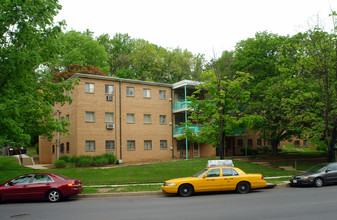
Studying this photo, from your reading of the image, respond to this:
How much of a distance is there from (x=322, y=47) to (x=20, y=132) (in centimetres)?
2010

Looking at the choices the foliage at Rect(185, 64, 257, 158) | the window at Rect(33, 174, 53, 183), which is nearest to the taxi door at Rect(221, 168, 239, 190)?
the foliage at Rect(185, 64, 257, 158)

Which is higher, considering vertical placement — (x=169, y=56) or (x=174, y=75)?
(x=169, y=56)

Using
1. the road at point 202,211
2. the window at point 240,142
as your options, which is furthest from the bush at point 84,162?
the window at point 240,142

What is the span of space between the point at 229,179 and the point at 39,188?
344 inches

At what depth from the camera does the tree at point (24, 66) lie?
A: 1481 cm

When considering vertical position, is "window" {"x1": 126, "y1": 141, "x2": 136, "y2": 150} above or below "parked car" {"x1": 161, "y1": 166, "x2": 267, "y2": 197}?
above

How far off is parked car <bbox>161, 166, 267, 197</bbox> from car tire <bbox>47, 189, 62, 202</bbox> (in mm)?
4704

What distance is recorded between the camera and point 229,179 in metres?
14.5

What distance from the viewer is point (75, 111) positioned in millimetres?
29172

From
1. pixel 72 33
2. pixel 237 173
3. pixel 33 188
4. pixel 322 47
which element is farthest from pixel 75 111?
pixel 72 33

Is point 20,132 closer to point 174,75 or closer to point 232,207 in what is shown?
point 232,207

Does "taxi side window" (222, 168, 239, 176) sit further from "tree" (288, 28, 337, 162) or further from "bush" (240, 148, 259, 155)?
"bush" (240, 148, 259, 155)

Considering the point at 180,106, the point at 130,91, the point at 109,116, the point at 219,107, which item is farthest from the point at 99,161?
the point at 219,107

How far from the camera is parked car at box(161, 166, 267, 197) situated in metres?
14.1
